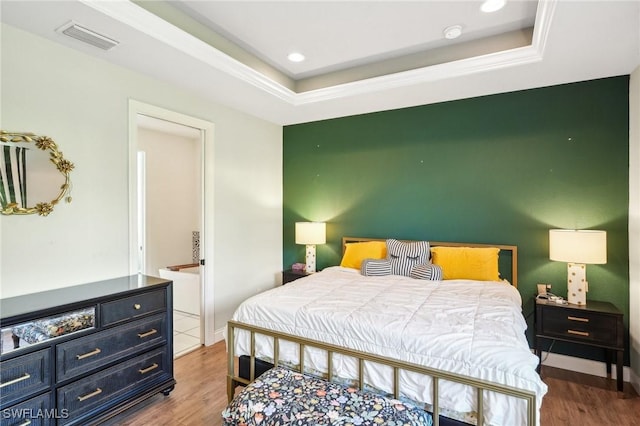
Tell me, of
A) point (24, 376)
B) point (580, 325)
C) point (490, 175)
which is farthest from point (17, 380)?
point (490, 175)

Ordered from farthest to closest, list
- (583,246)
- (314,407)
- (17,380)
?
(583,246) → (17,380) → (314,407)

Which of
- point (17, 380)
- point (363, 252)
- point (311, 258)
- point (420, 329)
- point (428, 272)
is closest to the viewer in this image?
point (17, 380)

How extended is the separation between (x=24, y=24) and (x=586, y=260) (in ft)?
14.2

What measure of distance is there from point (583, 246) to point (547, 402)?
1.24m

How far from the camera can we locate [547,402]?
7.91 ft

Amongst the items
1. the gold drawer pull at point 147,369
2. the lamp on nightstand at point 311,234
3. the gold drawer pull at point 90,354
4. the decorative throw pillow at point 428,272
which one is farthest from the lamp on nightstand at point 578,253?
the gold drawer pull at point 90,354

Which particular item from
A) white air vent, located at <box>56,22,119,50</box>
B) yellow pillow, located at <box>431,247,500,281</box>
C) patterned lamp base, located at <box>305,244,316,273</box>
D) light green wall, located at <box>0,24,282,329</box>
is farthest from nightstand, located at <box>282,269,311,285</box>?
white air vent, located at <box>56,22,119,50</box>

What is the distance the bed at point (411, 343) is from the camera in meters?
1.51

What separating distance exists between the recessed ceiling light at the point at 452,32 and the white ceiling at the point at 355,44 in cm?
5

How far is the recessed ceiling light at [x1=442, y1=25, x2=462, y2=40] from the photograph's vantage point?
2.58m

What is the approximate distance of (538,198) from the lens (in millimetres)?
3133

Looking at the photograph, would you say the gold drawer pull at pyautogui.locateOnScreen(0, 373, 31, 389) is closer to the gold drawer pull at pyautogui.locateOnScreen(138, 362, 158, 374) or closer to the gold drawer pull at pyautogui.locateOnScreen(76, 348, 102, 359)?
the gold drawer pull at pyautogui.locateOnScreen(76, 348, 102, 359)

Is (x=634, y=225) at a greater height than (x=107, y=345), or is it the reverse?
(x=634, y=225)

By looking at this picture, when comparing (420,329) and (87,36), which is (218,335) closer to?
(420,329)
